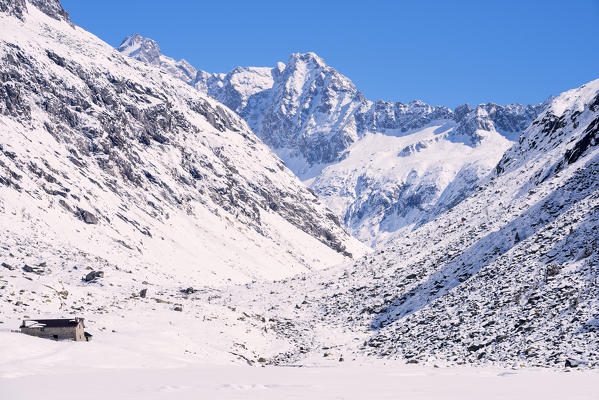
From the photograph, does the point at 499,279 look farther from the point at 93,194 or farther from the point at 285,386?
the point at 93,194

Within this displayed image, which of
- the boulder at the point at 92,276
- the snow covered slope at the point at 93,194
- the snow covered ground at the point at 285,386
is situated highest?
the snow covered slope at the point at 93,194

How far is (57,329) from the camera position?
40594mm

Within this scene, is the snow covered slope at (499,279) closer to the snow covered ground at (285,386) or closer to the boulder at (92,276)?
the snow covered ground at (285,386)

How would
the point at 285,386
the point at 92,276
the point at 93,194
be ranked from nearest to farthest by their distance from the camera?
the point at 285,386, the point at 92,276, the point at 93,194

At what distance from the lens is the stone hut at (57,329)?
40.2 m

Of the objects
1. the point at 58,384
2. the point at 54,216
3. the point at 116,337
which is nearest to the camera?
the point at 58,384

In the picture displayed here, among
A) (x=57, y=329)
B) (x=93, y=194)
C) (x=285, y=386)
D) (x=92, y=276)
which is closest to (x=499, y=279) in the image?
(x=285, y=386)

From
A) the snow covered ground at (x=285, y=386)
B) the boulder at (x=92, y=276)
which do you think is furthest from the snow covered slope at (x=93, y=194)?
the snow covered ground at (x=285, y=386)

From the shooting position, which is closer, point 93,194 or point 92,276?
point 92,276

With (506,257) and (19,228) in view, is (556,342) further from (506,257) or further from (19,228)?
(19,228)

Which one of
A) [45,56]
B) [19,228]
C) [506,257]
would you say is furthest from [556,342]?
[45,56]

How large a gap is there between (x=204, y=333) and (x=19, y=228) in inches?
3292

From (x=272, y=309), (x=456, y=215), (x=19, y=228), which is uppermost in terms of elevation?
(x=19, y=228)

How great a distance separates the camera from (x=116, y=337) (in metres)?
44.2
